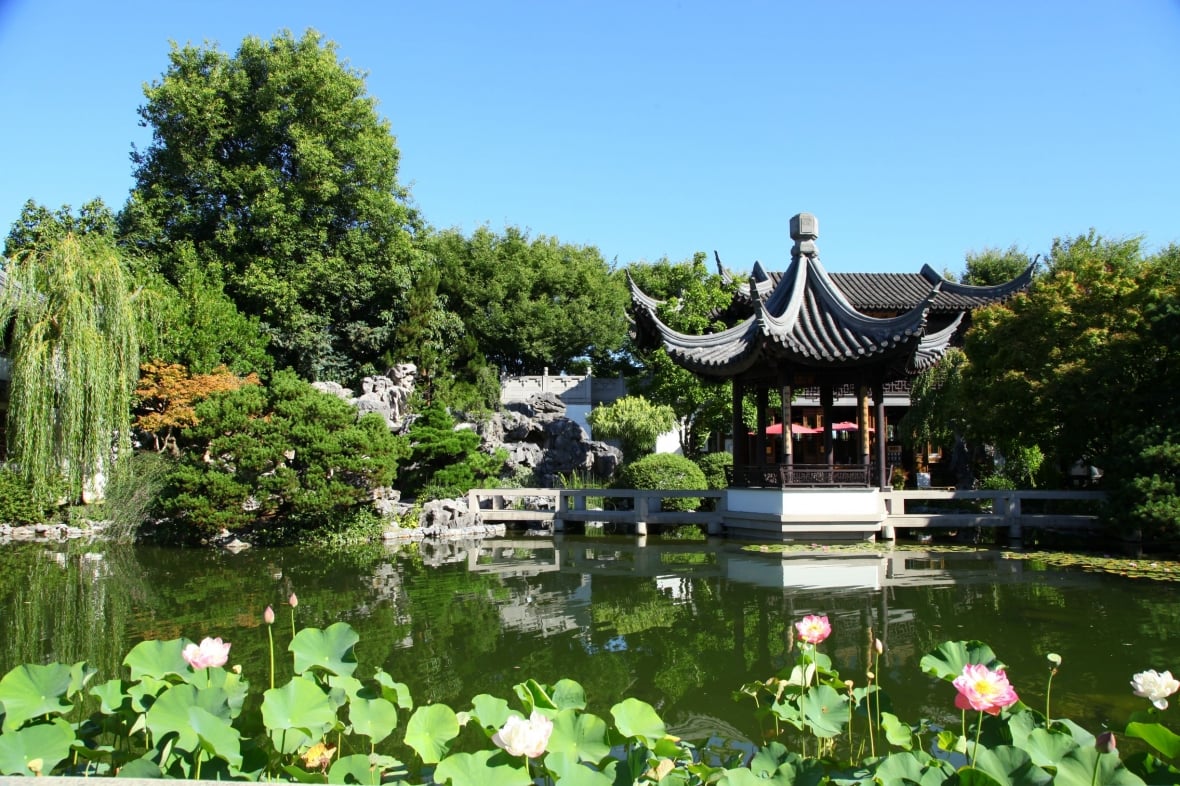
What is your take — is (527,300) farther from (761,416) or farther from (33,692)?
(33,692)

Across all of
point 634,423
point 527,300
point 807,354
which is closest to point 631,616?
point 807,354

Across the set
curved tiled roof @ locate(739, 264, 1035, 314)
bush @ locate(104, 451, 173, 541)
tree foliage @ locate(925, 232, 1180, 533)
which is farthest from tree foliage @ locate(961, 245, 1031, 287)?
bush @ locate(104, 451, 173, 541)

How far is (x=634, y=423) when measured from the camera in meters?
16.6

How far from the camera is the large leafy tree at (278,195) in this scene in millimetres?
18750

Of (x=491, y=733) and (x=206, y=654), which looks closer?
(x=491, y=733)

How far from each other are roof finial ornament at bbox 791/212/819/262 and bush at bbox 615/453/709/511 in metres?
3.82

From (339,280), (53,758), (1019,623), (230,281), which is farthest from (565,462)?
(53,758)

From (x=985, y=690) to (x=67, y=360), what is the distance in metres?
11.4

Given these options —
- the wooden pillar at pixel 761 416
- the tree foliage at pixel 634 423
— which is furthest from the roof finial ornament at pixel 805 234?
the tree foliage at pixel 634 423

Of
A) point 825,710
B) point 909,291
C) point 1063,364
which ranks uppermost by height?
point 909,291

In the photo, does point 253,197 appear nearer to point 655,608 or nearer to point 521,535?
point 521,535

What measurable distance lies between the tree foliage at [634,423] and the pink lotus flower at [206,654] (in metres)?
14.2

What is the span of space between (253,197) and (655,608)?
1640 cm

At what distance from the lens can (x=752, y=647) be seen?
529 cm
